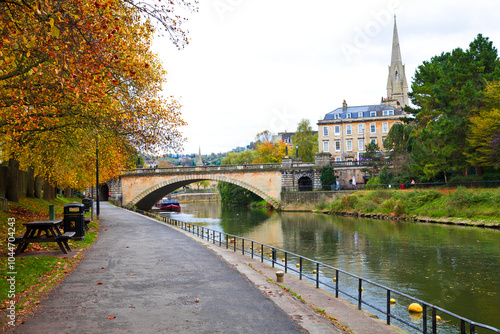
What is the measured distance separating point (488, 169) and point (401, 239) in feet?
57.5

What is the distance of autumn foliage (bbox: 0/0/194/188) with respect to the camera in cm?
904

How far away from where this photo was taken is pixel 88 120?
15742 millimetres

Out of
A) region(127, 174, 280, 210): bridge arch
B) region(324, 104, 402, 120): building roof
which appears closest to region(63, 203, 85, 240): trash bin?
region(127, 174, 280, 210): bridge arch

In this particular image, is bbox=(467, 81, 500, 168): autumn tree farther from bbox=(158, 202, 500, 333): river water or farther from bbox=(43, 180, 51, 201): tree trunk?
bbox=(43, 180, 51, 201): tree trunk

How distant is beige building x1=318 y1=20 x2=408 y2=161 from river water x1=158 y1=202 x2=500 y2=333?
38964 millimetres

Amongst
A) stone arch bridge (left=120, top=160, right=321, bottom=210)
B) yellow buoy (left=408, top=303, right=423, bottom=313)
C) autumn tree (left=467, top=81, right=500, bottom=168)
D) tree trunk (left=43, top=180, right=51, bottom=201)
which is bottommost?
yellow buoy (left=408, top=303, right=423, bottom=313)

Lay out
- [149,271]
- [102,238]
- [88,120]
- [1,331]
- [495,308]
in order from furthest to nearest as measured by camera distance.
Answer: [102,238] < [88,120] < [495,308] < [149,271] < [1,331]

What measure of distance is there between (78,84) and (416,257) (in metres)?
17.6

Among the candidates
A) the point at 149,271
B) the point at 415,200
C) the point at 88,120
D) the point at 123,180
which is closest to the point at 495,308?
the point at 149,271

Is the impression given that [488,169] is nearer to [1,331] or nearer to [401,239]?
[401,239]

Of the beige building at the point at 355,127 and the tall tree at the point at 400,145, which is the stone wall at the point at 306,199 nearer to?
the tall tree at the point at 400,145

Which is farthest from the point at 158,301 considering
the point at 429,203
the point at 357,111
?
the point at 357,111

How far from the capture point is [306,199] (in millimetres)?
54812

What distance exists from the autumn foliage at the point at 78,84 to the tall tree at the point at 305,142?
2131 inches
